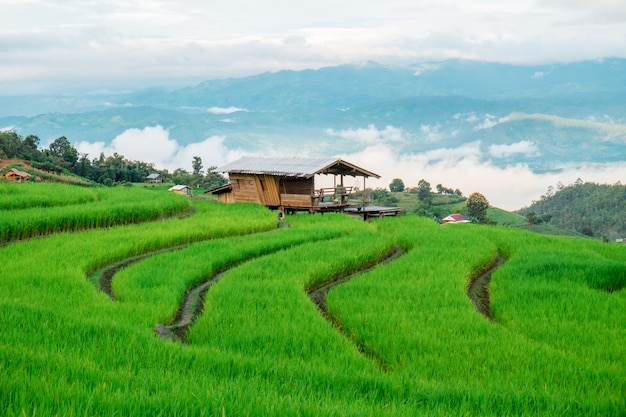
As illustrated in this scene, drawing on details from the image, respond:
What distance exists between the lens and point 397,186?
288ft

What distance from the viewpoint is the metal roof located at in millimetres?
28188

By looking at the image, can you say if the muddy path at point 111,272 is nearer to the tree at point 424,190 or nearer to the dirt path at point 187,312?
the dirt path at point 187,312

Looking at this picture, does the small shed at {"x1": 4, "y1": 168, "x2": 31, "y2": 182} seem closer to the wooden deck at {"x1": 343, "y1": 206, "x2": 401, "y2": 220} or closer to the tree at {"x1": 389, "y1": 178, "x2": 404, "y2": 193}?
the wooden deck at {"x1": 343, "y1": 206, "x2": 401, "y2": 220}

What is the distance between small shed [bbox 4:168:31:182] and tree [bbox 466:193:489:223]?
33868 millimetres

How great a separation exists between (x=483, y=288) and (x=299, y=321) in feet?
19.1

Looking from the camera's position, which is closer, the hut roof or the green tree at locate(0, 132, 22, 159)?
the hut roof

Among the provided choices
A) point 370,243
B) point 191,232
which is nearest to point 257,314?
point 370,243

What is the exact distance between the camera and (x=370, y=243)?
62.6ft

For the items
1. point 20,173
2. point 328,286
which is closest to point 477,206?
point 20,173

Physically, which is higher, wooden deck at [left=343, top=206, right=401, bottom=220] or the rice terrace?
wooden deck at [left=343, top=206, right=401, bottom=220]

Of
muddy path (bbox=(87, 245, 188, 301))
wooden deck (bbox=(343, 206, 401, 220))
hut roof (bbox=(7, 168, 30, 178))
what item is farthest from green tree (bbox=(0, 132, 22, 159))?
muddy path (bbox=(87, 245, 188, 301))

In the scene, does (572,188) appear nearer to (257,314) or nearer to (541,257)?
(541,257)

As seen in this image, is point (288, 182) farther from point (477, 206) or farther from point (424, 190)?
point (424, 190)

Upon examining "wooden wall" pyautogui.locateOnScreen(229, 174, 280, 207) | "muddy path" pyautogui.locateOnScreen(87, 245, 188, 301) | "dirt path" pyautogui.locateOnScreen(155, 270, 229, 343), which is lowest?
"dirt path" pyautogui.locateOnScreen(155, 270, 229, 343)
